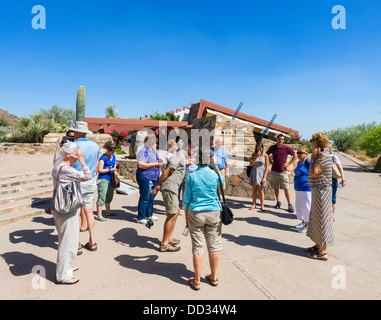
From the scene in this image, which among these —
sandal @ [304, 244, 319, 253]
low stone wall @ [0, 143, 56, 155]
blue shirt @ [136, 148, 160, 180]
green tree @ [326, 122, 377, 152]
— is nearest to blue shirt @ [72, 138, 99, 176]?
blue shirt @ [136, 148, 160, 180]

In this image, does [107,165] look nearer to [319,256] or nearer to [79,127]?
[79,127]

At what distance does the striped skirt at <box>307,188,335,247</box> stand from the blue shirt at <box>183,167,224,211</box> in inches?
68.2

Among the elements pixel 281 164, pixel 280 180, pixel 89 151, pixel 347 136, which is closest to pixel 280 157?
pixel 281 164

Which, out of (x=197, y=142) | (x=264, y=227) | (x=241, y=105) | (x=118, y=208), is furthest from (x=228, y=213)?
(x=241, y=105)

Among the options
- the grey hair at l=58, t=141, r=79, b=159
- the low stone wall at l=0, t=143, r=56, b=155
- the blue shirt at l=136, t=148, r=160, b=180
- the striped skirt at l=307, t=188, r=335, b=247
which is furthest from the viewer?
the low stone wall at l=0, t=143, r=56, b=155

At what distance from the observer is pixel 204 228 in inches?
104

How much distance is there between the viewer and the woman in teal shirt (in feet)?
8.39

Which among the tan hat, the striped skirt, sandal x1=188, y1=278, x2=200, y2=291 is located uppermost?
the tan hat

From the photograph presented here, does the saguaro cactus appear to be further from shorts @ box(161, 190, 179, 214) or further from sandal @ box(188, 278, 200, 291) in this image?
sandal @ box(188, 278, 200, 291)

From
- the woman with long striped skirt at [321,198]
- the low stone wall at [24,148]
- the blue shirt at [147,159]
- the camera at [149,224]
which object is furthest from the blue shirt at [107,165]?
the low stone wall at [24,148]

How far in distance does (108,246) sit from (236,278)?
2.10 metres

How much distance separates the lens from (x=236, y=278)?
111 inches

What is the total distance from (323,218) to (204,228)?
1.91 metres

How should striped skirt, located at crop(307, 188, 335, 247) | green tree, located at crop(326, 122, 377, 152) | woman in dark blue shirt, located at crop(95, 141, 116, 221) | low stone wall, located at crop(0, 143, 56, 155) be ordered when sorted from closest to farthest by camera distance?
striped skirt, located at crop(307, 188, 335, 247) → woman in dark blue shirt, located at crop(95, 141, 116, 221) → low stone wall, located at crop(0, 143, 56, 155) → green tree, located at crop(326, 122, 377, 152)
